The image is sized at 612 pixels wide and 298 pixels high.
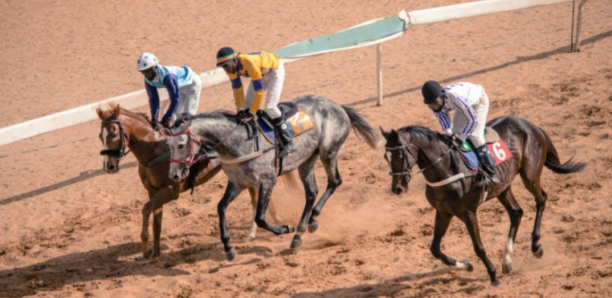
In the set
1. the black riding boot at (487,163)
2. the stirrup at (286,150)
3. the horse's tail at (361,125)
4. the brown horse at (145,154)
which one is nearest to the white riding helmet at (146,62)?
the brown horse at (145,154)

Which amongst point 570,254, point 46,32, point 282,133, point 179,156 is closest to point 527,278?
point 570,254

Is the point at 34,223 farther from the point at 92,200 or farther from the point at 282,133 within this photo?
the point at 282,133

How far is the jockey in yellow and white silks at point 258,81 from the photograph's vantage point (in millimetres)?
9500

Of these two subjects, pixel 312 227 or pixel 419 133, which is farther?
pixel 312 227

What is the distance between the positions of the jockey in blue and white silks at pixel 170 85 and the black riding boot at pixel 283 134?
1.21 m

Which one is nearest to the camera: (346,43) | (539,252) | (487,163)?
(487,163)

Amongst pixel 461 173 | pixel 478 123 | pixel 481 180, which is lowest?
pixel 481 180

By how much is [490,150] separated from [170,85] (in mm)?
3961

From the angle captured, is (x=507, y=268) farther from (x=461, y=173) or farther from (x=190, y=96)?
(x=190, y=96)

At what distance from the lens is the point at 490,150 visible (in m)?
8.68

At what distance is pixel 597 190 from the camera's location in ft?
34.5

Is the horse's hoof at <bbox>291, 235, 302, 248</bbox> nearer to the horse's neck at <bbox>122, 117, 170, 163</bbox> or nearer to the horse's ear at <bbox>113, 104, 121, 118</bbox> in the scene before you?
the horse's neck at <bbox>122, 117, 170, 163</bbox>

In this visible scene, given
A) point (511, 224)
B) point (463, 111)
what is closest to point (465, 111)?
point (463, 111)

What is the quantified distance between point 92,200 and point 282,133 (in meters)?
3.89
